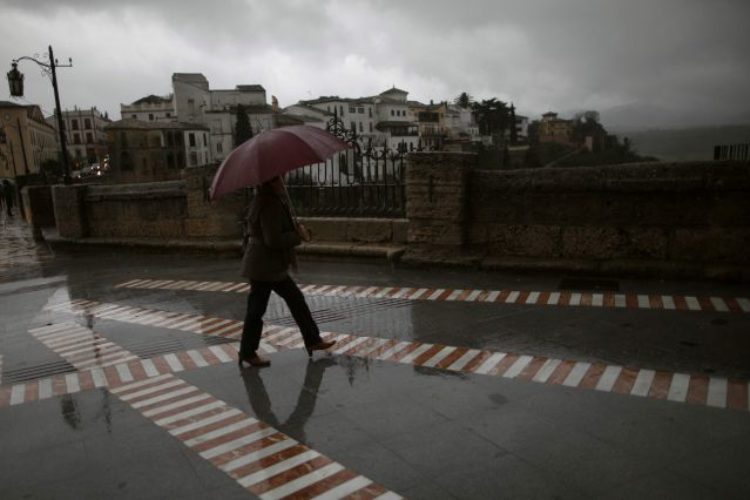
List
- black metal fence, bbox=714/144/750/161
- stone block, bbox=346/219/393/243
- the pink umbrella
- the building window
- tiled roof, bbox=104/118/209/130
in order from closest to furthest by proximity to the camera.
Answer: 1. the pink umbrella
2. black metal fence, bbox=714/144/750/161
3. stone block, bbox=346/219/393/243
4. tiled roof, bbox=104/118/209/130
5. the building window

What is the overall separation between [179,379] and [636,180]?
6.24 metres

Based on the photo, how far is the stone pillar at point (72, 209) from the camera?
13.8 meters

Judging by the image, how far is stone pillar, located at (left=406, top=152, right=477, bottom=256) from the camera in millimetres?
8562

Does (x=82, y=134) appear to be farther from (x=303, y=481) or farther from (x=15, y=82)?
(x=303, y=481)

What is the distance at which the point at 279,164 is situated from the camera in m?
4.52

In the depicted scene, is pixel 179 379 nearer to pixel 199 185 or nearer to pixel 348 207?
pixel 348 207

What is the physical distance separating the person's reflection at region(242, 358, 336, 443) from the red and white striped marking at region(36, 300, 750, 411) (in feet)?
1.54

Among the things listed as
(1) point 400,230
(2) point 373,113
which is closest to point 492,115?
(2) point 373,113

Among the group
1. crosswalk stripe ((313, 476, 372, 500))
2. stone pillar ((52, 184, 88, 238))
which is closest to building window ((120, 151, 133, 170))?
stone pillar ((52, 184, 88, 238))

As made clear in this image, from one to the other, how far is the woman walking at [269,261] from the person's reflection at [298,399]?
21 centimetres

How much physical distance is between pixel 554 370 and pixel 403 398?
52.5 inches

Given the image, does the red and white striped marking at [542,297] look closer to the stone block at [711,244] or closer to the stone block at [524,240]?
the stone block at [711,244]

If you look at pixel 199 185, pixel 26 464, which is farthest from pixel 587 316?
pixel 199 185

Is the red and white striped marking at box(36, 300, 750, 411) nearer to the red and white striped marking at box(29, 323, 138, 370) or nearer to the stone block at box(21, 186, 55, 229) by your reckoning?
the red and white striped marking at box(29, 323, 138, 370)
